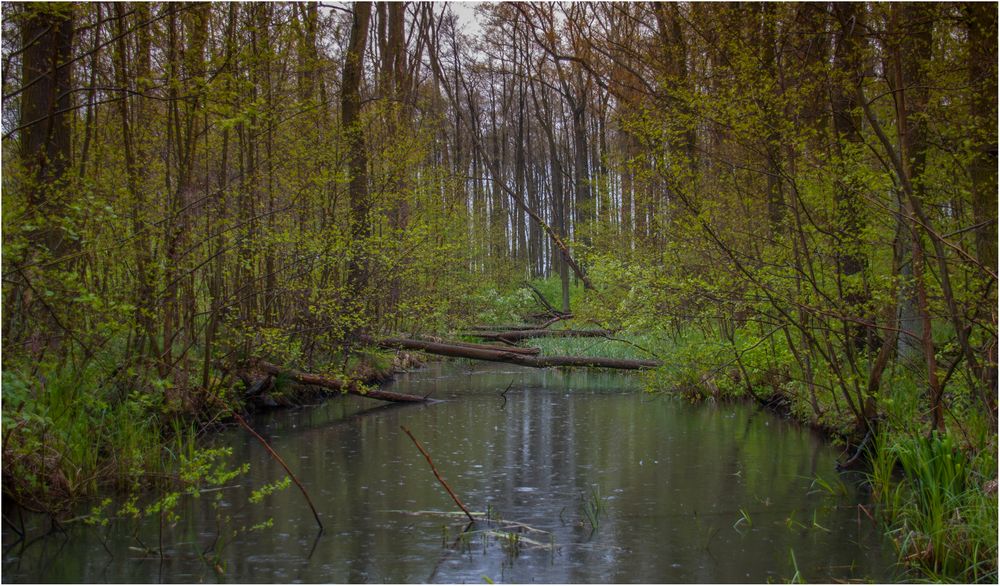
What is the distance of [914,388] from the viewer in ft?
23.5

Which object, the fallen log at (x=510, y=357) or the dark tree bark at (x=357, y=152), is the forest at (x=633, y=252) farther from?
the fallen log at (x=510, y=357)

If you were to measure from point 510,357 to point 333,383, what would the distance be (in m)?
4.35

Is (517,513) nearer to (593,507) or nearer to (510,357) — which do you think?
(593,507)

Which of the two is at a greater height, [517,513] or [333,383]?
[333,383]

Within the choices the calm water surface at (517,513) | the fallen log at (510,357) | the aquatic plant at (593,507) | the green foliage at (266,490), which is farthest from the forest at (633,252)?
the aquatic plant at (593,507)

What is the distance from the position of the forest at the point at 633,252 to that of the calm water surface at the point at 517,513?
0.48 m

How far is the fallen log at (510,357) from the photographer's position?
1354 centimetres

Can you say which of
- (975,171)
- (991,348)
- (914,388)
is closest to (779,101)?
(975,171)

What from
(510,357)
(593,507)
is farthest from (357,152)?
(593,507)

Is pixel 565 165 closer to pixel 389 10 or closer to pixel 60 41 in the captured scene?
pixel 389 10

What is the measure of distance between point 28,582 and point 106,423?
2.42 metres

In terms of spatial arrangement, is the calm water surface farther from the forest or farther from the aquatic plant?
the forest

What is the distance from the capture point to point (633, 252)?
891cm

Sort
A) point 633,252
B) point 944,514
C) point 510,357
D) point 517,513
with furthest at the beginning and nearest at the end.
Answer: point 510,357 → point 633,252 → point 517,513 → point 944,514
